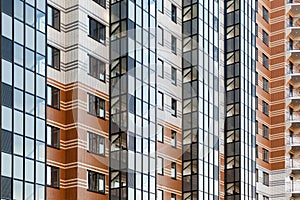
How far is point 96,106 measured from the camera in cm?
3291

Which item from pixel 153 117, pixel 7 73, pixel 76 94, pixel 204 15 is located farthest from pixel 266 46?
pixel 7 73

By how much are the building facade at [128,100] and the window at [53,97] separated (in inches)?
2.0

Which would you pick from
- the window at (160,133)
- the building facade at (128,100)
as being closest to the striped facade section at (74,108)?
the building facade at (128,100)

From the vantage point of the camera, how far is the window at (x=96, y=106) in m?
32.4

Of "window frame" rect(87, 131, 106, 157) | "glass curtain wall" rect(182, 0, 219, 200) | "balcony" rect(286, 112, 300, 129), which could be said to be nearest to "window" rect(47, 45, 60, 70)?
"window frame" rect(87, 131, 106, 157)

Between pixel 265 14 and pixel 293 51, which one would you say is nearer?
pixel 293 51

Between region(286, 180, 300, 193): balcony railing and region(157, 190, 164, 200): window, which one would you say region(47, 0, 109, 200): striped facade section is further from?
region(286, 180, 300, 193): balcony railing

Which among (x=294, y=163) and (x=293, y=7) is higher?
(x=293, y=7)

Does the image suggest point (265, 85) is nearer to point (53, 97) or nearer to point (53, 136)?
point (53, 97)

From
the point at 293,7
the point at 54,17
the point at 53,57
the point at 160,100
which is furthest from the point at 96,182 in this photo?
the point at 293,7

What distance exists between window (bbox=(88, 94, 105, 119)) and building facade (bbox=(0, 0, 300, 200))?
56mm

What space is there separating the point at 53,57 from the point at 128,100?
414 centimetres

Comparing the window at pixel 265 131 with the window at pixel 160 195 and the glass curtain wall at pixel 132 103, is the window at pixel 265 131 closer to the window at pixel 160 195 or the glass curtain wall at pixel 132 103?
the window at pixel 160 195

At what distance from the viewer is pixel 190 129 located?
3953 centimetres
